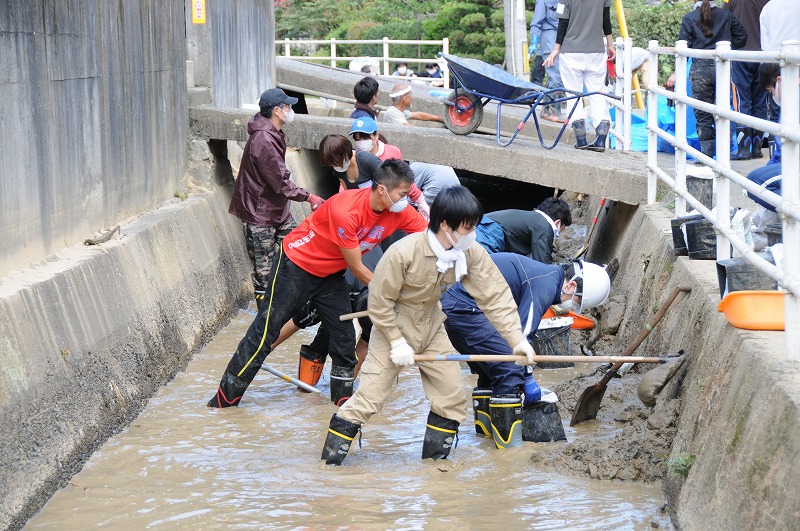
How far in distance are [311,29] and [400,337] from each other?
34.6 m

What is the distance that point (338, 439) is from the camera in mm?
5395

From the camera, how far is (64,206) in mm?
6547

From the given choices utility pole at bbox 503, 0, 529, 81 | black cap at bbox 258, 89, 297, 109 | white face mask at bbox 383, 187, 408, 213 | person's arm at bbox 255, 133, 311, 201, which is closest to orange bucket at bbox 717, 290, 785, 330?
white face mask at bbox 383, 187, 408, 213

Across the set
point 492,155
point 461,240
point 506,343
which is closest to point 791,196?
point 461,240

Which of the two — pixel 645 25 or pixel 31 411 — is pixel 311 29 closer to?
pixel 645 25

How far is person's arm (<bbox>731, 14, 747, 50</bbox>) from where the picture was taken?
9892mm

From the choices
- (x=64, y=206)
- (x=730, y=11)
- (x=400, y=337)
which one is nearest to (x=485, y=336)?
(x=400, y=337)

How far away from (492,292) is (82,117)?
10.7ft

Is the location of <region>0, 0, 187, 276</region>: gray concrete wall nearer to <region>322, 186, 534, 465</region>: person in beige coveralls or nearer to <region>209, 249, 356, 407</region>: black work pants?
<region>209, 249, 356, 407</region>: black work pants

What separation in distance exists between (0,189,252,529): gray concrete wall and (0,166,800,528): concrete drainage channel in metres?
0.01

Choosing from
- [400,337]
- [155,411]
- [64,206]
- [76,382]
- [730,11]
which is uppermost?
[730,11]

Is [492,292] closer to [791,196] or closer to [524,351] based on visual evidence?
[524,351]

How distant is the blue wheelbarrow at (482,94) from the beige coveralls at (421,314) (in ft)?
14.5

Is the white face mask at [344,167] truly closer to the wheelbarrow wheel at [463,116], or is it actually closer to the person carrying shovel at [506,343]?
the person carrying shovel at [506,343]
